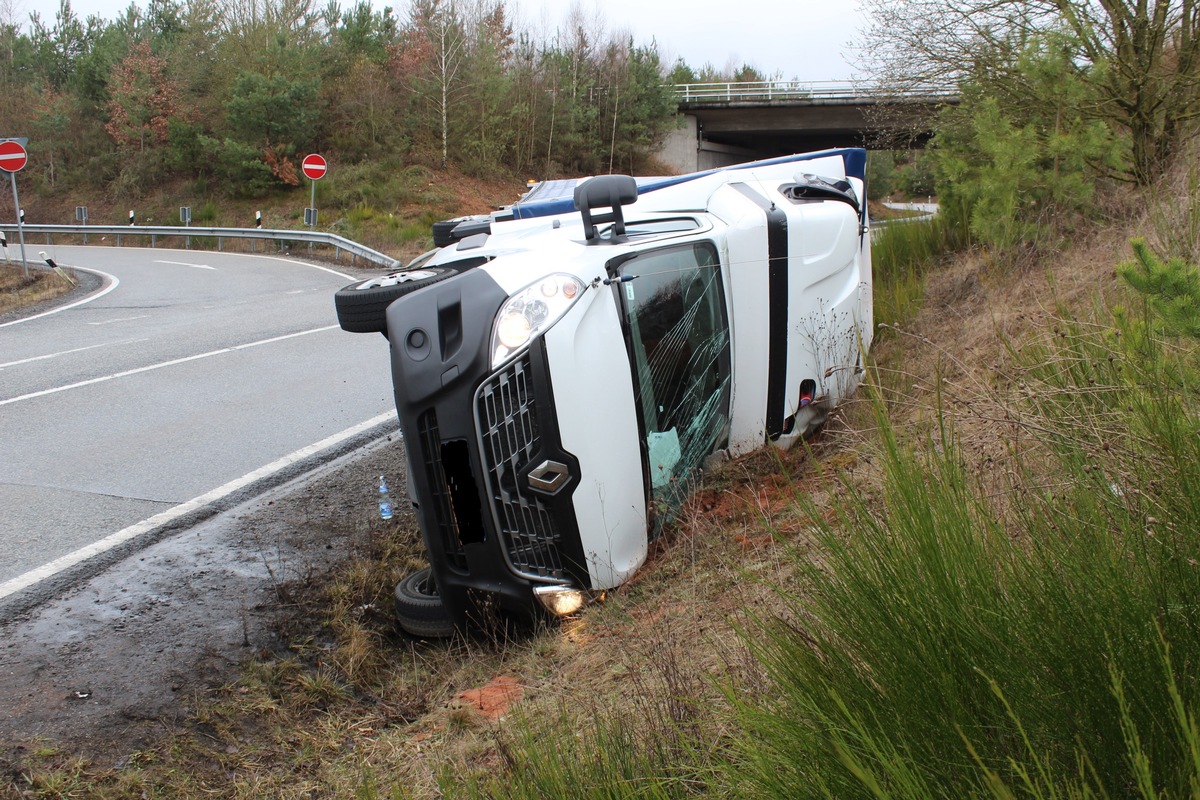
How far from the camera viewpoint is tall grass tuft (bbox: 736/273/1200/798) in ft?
4.92

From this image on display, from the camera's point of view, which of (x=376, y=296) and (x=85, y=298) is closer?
(x=376, y=296)

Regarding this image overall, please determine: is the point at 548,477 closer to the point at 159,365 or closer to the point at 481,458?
the point at 481,458

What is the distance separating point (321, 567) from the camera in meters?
4.65

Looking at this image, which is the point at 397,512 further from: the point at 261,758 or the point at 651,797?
the point at 651,797

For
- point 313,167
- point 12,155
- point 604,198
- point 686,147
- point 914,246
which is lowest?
point 914,246

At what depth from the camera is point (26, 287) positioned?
17969 mm

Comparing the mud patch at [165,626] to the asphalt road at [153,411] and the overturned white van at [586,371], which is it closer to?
the asphalt road at [153,411]

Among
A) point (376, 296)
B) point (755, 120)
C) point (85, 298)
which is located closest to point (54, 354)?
point (85, 298)

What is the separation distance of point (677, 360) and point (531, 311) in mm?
830

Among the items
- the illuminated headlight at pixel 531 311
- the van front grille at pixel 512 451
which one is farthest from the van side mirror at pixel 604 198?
the van front grille at pixel 512 451

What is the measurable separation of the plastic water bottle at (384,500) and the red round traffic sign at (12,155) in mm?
17179

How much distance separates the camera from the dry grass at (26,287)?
1576 cm

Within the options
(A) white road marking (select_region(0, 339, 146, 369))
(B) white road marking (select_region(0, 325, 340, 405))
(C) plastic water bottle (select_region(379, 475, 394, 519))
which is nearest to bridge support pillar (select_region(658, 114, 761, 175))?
(B) white road marking (select_region(0, 325, 340, 405))

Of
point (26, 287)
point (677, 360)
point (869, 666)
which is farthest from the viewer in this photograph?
point (26, 287)
